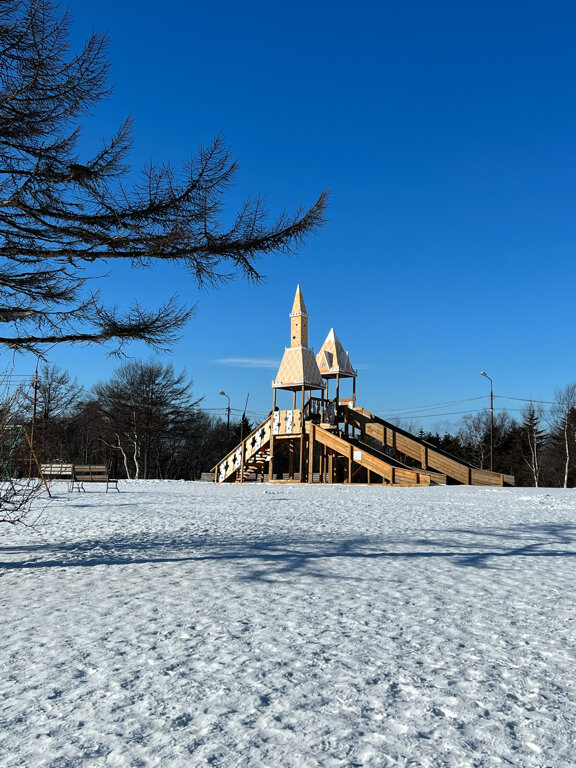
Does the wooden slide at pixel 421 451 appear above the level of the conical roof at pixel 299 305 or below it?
below

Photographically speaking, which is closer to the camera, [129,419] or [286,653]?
[286,653]

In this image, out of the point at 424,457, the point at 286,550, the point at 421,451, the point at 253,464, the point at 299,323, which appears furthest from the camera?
the point at 253,464

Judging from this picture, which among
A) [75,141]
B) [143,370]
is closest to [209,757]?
[75,141]

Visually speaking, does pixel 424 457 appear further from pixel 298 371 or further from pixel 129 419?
pixel 129 419

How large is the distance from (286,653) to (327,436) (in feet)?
77.0

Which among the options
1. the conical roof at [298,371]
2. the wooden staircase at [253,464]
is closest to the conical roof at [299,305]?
the conical roof at [298,371]

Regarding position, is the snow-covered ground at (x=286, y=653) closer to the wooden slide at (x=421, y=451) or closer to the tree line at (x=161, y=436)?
the wooden slide at (x=421, y=451)

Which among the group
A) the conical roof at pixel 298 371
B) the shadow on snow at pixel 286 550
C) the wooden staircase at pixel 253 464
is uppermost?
the conical roof at pixel 298 371

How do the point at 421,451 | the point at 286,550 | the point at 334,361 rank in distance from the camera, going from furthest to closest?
the point at 334,361 < the point at 421,451 < the point at 286,550

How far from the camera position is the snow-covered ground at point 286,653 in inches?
119

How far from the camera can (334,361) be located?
31.8 metres

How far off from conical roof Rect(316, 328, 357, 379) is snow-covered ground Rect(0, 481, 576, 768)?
22698mm

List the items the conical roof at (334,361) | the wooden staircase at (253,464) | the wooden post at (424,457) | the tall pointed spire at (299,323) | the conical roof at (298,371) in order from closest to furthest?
1. the wooden post at (424,457)
2. the conical roof at (298,371)
3. the tall pointed spire at (299,323)
4. the wooden staircase at (253,464)
5. the conical roof at (334,361)

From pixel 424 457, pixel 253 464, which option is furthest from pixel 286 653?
pixel 253 464
